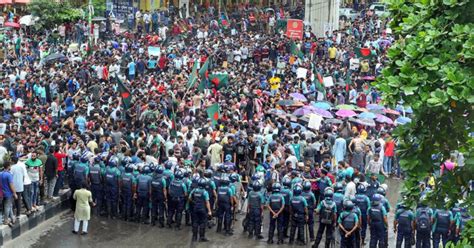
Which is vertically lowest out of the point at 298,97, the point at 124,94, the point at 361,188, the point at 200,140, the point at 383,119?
the point at 361,188

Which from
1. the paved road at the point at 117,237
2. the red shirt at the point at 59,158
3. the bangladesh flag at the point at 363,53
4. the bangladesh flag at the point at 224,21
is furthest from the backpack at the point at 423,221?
the bangladesh flag at the point at 224,21

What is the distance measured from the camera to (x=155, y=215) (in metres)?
18.8

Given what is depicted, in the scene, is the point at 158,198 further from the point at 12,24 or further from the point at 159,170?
the point at 12,24

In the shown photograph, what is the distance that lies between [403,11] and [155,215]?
9.84m

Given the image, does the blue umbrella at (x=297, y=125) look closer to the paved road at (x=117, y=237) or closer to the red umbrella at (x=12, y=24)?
the paved road at (x=117, y=237)

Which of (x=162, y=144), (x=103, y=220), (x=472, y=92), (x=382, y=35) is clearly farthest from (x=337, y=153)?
(x=382, y=35)

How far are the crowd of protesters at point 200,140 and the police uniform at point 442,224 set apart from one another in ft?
0.08

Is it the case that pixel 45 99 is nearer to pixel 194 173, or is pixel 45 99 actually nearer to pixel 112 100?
pixel 112 100

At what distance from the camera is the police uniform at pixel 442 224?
53.0 feet

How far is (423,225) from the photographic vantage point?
16250 mm

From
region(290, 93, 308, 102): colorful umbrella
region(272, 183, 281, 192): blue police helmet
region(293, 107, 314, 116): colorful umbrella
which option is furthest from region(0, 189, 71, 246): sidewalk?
region(290, 93, 308, 102): colorful umbrella

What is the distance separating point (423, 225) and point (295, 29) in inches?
794

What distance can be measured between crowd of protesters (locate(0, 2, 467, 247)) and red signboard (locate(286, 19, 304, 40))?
1153 millimetres

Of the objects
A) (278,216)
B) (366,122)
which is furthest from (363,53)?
(278,216)
